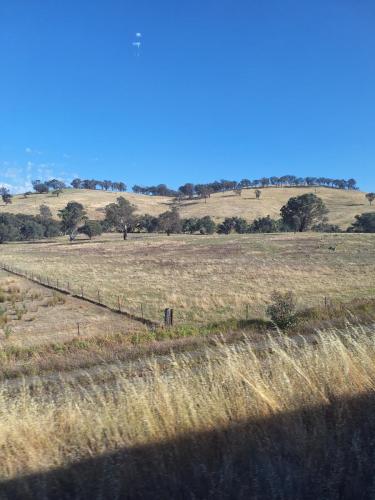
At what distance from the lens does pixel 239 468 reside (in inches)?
139

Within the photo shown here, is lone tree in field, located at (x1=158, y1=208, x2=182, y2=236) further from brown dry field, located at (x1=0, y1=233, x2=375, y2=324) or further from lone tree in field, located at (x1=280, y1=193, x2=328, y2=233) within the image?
brown dry field, located at (x1=0, y1=233, x2=375, y2=324)

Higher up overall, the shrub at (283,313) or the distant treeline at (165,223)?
the distant treeline at (165,223)

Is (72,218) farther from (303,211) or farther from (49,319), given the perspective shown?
(49,319)

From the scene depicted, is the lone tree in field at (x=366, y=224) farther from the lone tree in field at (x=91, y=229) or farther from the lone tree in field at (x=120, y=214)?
the lone tree in field at (x=91, y=229)

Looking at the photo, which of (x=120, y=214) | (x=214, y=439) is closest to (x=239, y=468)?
(x=214, y=439)

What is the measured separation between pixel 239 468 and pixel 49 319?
20.9 metres

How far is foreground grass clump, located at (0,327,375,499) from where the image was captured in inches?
133

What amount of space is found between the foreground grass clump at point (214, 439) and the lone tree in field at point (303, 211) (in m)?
104

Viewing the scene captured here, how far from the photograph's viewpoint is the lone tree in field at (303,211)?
345ft

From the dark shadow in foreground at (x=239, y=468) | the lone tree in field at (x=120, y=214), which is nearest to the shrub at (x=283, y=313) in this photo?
the dark shadow in foreground at (x=239, y=468)

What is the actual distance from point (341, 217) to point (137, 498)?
144919 millimetres

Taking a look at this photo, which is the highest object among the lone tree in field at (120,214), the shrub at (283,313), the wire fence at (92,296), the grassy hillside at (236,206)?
the grassy hillside at (236,206)

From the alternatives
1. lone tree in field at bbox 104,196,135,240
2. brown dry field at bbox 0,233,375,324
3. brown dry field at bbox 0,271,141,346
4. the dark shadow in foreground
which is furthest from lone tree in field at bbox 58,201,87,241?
the dark shadow in foreground

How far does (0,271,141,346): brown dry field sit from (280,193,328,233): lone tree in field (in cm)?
8381
